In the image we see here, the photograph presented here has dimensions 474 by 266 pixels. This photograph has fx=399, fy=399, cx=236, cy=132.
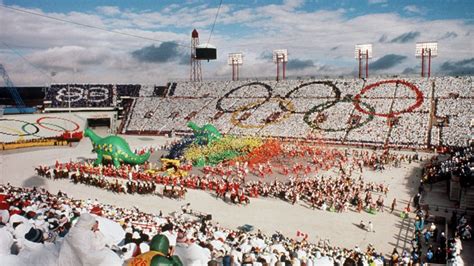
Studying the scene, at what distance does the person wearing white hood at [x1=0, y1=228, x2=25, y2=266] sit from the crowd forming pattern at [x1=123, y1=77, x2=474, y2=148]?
36.7 meters

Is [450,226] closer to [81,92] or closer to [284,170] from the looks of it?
[284,170]

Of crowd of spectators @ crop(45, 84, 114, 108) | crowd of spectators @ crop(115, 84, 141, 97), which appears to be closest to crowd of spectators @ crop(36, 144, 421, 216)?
crowd of spectators @ crop(45, 84, 114, 108)

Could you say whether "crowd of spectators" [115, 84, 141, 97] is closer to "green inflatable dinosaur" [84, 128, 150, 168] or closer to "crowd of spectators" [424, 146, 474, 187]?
"green inflatable dinosaur" [84, 128, 150, 168]

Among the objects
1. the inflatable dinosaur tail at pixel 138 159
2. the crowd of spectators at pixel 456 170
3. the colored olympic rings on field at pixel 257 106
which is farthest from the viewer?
Result: the colored olympic rings on field at pixel 257 106

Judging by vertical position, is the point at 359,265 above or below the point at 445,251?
above

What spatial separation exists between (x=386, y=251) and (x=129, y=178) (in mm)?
15894

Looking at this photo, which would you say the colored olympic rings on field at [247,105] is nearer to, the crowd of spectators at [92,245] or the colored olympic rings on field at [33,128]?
the colored olympic rings on field at [33,128]

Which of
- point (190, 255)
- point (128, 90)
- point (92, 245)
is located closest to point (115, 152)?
point (190, 255)

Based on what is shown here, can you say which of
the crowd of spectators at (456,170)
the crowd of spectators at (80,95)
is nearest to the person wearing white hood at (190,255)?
the crowd of spectators at (456,170)

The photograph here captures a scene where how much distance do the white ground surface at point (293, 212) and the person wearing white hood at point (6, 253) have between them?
503 inches

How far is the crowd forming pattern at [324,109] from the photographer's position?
39.5 meters

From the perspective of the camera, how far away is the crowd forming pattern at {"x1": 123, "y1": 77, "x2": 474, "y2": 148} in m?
39.5

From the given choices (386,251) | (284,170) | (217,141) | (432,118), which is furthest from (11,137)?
(432,118)

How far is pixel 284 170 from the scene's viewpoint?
2758cm
